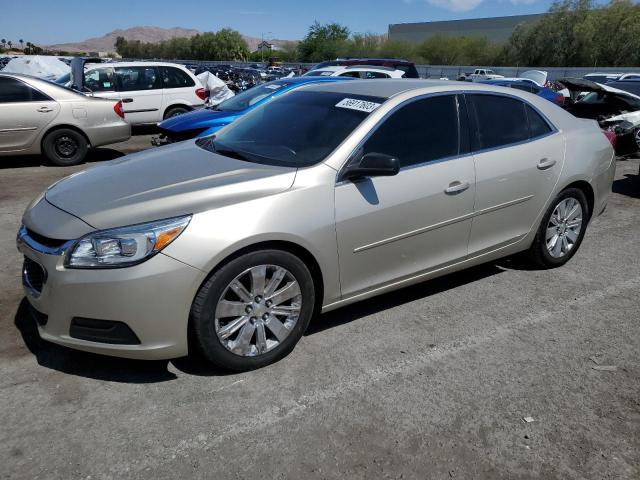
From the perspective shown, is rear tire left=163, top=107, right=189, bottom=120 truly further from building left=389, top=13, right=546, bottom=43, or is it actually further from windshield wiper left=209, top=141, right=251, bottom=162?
building left=389, top=13, right=546, bottom=43

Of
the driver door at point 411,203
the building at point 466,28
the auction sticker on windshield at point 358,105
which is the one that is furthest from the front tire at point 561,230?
the building at point 466,28

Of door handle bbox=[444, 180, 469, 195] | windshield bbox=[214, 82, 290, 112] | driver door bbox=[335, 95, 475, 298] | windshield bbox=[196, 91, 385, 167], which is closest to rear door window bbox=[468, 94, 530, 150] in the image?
driver door bbox=[335, 95, 475, 298]

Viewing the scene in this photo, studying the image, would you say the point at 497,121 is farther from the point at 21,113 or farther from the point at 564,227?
the point at 21,113

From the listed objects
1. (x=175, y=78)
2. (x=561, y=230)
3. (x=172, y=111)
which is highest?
(x=175, y=78)

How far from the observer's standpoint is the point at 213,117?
8.16 metres

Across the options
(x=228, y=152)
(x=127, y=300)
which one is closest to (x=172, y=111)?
(x=228, y=152)

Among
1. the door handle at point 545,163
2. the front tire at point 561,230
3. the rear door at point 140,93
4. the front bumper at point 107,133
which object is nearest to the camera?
the door handle at point 545,163

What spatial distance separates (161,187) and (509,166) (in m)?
2.54

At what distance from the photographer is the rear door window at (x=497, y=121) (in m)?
4.03

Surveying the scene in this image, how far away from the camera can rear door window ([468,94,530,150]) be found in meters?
4.03

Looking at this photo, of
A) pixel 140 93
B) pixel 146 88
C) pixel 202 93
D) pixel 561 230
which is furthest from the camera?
pixel 202 93

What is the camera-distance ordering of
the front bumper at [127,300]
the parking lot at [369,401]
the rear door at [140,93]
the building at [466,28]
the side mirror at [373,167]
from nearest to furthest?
the parking lot at [369,401]
the front bumper at [127,300]
the side mirror at [373,167]
the rear door at [140,93]
the building at [466,28]

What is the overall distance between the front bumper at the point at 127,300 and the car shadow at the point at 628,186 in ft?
23.7

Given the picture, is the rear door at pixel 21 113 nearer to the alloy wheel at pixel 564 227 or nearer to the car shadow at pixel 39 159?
the car shadow at pixel 39 159
